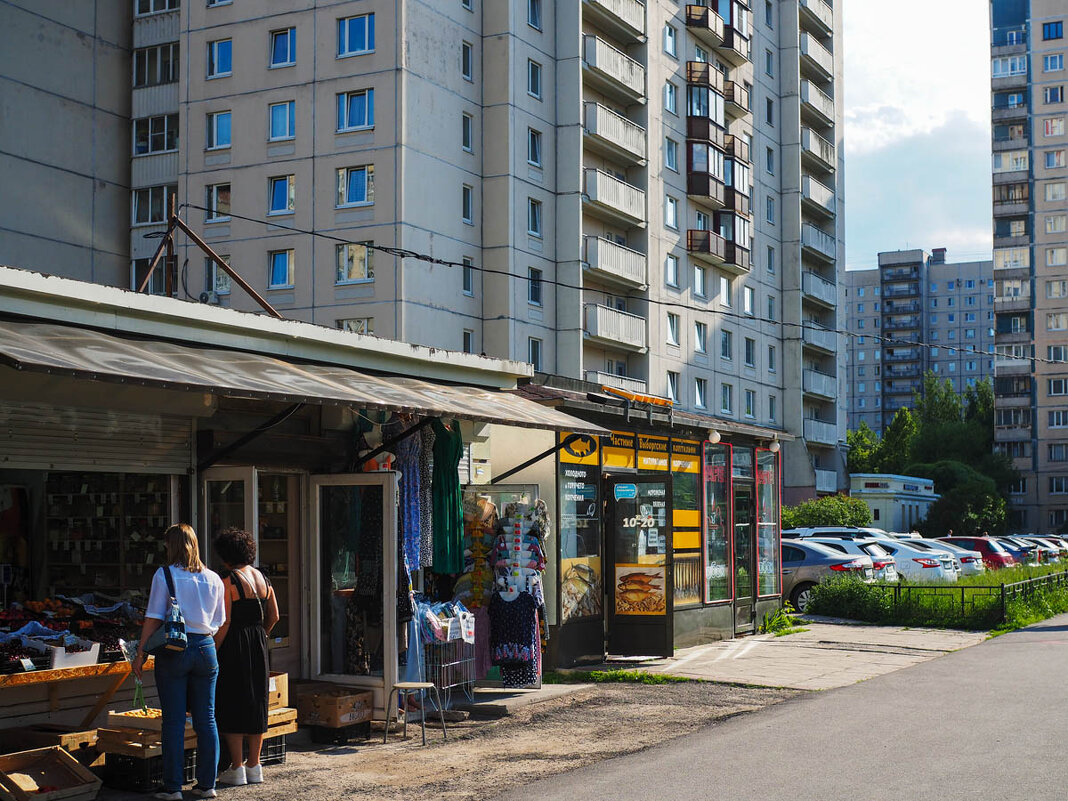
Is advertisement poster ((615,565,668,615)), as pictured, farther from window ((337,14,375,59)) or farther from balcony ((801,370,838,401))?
balcony ((801,370,838,401))

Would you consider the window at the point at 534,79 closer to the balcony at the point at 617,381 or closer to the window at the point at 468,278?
the window at the point at 468,278

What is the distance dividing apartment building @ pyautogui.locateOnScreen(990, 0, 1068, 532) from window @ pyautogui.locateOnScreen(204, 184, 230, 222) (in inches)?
2749

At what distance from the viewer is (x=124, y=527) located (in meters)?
11.5

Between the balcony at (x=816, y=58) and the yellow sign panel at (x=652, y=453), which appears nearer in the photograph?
the yellow sign panel at (x=652, y=453)

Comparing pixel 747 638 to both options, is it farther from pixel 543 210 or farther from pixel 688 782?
pixel 543 210

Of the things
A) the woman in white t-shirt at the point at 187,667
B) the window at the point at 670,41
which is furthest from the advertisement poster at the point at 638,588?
the window at the point at 670,41

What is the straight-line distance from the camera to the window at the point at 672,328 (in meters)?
51.5

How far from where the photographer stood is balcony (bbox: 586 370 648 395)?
149ft

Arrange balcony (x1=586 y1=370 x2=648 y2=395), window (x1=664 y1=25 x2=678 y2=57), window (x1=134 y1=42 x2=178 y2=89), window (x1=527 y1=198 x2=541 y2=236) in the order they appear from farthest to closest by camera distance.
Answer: window (x1=664 y1=25 x2=678 y2=57), window (x1=134 y1=42 x2=178 y2=89), balcony (x1=586 y1=370 x2=648 y2=395), window (x1=527 y1=198 x2=541 y2=236)

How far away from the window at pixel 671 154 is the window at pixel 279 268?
56.4ft

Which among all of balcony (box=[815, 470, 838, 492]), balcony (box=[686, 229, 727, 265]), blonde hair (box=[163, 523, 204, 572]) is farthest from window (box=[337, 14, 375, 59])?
balcony (box=[815, 470, 838, 492])

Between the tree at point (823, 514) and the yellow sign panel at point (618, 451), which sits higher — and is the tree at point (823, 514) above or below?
below

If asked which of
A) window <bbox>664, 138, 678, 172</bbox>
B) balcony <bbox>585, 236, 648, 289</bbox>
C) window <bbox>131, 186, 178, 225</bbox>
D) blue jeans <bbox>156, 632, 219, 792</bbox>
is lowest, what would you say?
blue jeans <bbox>156, 632, 219, 792</bbox>

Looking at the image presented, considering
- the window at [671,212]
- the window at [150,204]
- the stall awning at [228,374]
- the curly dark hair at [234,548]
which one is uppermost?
the window at [671,212]
